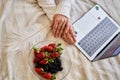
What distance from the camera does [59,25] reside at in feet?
3.58

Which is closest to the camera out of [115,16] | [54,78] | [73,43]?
[54,78]

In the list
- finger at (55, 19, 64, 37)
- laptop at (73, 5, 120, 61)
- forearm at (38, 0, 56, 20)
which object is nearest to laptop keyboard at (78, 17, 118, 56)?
laptop at (73, 5, 120, 61)

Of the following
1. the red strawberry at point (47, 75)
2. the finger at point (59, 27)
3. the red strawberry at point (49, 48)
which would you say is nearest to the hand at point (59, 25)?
the finger at point (59, 27)

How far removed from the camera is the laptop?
3.45ft

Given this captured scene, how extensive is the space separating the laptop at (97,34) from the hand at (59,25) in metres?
0.05

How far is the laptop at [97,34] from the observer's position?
1.05 metres

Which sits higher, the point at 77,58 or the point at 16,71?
the point at 16,71

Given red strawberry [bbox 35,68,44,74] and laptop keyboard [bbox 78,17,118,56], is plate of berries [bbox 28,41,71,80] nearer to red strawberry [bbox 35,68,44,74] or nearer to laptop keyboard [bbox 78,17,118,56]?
red strawberry [bbox 35,68,44,74]

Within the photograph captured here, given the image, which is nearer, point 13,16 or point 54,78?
point 54,78

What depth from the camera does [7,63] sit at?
95 cm

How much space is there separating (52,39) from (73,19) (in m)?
0.16

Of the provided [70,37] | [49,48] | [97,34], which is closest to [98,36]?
[97,34]

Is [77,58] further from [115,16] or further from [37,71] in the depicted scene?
[115,16]

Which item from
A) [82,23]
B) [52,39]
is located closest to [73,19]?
[82,23]
